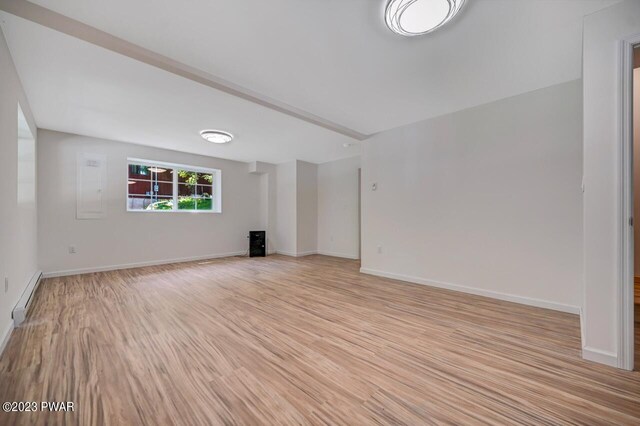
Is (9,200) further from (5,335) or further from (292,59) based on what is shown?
(292,59)

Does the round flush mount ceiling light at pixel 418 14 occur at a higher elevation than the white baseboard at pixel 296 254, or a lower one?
higher

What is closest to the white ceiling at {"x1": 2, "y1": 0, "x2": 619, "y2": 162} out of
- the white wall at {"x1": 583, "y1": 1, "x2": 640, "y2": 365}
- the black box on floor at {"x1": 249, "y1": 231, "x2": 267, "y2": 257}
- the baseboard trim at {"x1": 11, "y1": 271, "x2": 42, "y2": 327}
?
the white wall at {"x1": 583, "y1": 1, "x2": 640, "y2": 365}

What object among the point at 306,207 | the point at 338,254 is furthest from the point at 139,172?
the point at 338,254

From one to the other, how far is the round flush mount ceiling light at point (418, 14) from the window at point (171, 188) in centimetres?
506

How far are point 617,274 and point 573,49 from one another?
1817mm

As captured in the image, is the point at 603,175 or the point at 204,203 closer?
the point at 603,175

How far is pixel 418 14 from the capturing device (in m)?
1.63

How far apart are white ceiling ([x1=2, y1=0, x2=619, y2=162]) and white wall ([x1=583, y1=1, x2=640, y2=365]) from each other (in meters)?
0.19

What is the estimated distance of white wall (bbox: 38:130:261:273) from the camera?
12.9 ft

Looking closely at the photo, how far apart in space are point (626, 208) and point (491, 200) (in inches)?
56.2

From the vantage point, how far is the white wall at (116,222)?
12.9ft

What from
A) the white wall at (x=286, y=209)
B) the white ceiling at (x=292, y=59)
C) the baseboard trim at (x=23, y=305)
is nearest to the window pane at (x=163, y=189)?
the white ceiling at (x=292, y=59)

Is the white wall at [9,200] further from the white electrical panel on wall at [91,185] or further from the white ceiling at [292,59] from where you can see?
the white electrical panel on wall at [91,185]

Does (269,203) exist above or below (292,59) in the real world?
below
